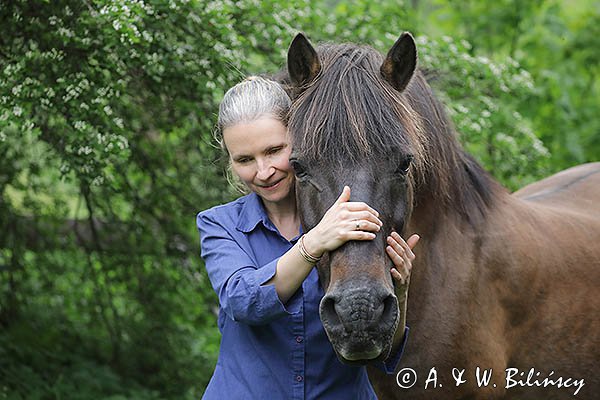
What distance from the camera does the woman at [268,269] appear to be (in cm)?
226

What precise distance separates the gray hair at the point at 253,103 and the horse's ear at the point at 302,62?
0.08 meters

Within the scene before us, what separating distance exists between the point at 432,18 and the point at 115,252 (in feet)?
11.9

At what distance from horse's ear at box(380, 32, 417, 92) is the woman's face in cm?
46

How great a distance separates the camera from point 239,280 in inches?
91.0

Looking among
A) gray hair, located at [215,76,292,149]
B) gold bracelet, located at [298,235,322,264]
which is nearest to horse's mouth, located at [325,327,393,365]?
gold bracelet, located at [298,235,322,264]

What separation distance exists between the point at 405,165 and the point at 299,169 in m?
0.35

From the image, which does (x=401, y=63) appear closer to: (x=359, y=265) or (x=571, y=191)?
(x=359, y=265)

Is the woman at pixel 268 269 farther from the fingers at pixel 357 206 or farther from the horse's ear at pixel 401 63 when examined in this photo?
the horse's ear at pixel 401 63

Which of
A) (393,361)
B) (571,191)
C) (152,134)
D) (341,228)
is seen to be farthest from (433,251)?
(152,134)

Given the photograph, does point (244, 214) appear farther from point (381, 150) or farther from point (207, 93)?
point (207, 93)

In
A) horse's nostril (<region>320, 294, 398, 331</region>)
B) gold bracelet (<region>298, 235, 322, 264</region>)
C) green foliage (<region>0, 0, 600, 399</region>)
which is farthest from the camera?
green foliage (<region>0, 0, 600, 399</region>)

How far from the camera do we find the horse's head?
215 centimetres

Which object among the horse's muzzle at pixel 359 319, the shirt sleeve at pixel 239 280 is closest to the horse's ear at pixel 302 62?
the shirt sleeve at pixel 239 280

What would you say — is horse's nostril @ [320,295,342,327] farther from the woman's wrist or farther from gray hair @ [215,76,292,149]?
gray hair @ [215,76,292,149]
